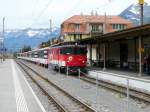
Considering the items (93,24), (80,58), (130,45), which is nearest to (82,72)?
(80,58)

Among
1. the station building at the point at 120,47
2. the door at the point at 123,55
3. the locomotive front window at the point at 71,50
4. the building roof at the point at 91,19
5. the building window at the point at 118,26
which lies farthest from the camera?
the building window at the point at 118,26

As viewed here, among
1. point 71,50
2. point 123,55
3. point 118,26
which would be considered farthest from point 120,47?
point 118,26

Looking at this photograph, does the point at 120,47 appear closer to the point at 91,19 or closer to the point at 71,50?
the point at 71,50

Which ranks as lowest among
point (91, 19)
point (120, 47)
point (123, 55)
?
point (123, 55)

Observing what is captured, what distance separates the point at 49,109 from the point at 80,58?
→ 2499 centimetres

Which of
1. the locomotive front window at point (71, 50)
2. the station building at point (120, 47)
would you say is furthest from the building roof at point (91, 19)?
the locomotive front window at point (71, 50)

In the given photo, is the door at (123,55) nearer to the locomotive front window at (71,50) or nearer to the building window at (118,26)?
the locomotive front window at (71,50)

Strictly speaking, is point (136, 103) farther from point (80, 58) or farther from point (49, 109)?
point (80, 58)

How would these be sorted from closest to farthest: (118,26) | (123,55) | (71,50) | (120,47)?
(71,50)
(123,55)
(120,47)
(118,26)

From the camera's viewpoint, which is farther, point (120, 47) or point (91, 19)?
point (91, 19)

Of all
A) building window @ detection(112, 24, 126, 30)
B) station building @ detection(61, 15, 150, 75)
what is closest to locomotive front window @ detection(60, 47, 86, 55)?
station building @ detection(61, 15, 150, 75)

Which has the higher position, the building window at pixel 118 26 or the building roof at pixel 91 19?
the building roof at pixel 91 19

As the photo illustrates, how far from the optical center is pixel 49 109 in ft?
56.0

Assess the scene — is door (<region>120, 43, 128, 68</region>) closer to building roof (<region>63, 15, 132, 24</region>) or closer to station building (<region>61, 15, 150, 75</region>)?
station building (<region>61, 15, 150, 75</region>)
